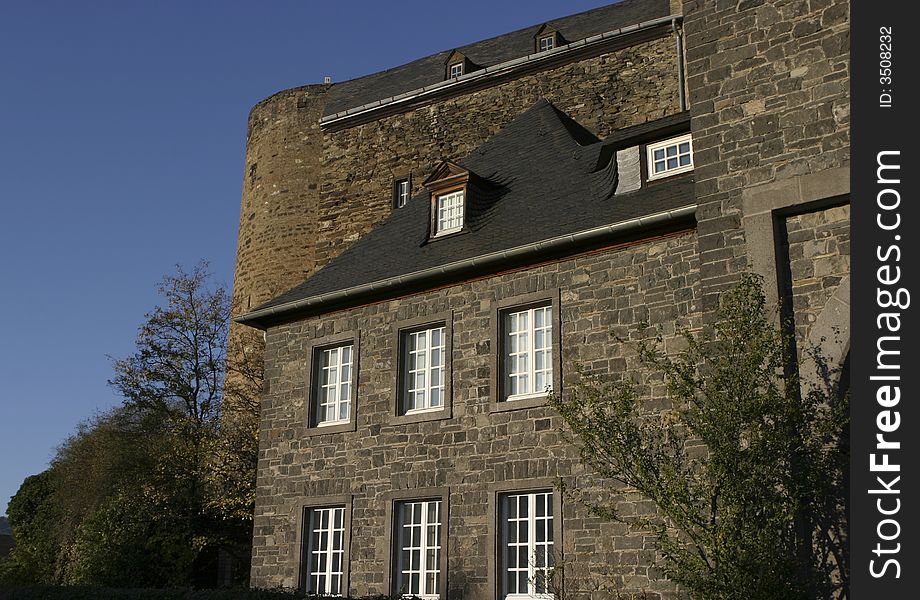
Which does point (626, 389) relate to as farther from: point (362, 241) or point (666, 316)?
point (362, 241)

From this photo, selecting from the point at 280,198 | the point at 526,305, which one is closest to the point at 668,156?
the point at 526,305

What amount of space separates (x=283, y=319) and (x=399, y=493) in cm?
388

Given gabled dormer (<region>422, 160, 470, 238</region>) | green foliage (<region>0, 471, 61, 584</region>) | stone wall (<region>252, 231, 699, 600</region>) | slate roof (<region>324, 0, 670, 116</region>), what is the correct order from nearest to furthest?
1. stone wall (<region>252, 231, 699, 600</region>)
2. gabled dormer (<region>422, 160, 470, 238</region>)
3. slate roof (<region>324, 0, 670, 116</region>)
4. green foliage (<region>0, 471, 61, 584</region>)

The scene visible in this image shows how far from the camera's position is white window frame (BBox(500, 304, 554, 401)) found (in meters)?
13.1

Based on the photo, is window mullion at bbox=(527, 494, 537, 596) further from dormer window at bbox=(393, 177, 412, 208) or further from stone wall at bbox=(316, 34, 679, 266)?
dormer window at bbox=(393, 177, 412, 208)

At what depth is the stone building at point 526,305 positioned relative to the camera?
10.4 m

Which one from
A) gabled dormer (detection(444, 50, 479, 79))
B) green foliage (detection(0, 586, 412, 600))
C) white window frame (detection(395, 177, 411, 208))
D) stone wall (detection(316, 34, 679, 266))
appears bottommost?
green foliage (detection(0, 586, 412, 600))

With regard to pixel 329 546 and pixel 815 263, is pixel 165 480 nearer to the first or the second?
pixel 329 546

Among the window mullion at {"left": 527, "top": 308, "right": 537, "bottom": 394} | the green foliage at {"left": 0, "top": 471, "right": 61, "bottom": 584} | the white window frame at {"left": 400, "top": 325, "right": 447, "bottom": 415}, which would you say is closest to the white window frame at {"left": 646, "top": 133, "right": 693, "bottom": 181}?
the window mullion at {"left": 527, "top": 308, "right": 537, "bottom": 394}

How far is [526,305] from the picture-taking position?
13.5m

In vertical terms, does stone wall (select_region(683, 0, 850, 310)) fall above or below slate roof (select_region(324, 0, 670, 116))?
below

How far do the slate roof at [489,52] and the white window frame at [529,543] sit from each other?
1301 cm

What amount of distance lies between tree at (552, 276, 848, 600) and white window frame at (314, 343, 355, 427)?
6.18 m

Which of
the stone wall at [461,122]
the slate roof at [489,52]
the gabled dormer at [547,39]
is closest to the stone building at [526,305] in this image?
the stone wall at [461,122]
